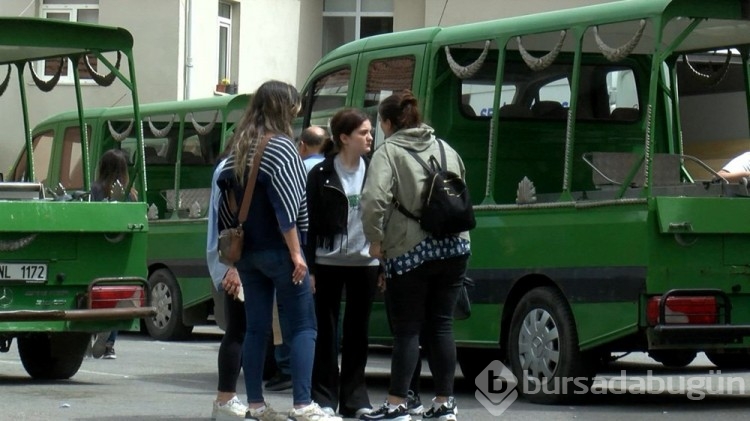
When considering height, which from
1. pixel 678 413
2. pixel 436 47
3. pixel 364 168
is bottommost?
pixel 678 413

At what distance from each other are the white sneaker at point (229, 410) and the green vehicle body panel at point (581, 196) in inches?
101

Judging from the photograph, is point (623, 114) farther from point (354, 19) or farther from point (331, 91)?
point (354, 19)

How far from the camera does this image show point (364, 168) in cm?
970

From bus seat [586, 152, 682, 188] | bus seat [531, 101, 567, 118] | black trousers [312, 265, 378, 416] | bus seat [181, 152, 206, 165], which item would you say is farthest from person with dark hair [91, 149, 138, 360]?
bus seat [181, 152, 206, 165]

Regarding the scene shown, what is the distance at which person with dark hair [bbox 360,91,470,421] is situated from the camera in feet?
29.6

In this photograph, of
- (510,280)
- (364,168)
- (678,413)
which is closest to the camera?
(364,168)

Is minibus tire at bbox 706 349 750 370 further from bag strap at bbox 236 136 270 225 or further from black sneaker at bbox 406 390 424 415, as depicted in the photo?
bag strap at bbox 236 136 270 225

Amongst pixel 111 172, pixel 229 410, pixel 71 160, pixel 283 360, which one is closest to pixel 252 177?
pixel 229 410

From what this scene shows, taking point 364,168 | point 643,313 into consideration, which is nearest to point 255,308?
point 364,168

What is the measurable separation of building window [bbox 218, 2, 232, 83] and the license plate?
1877 centimetres

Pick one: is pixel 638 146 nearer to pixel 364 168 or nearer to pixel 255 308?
pixel 364 168

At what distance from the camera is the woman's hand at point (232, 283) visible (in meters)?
8.99

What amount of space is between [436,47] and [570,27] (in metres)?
1.52

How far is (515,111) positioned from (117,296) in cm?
323
